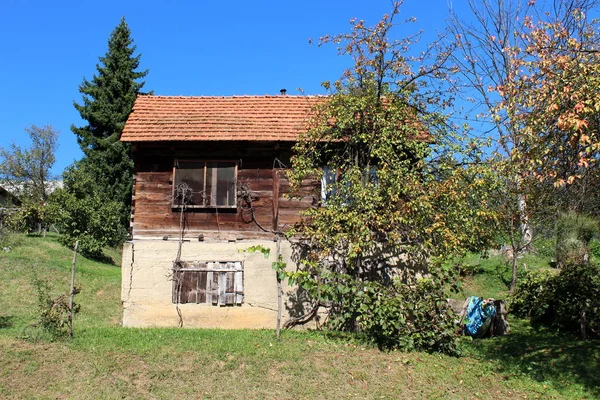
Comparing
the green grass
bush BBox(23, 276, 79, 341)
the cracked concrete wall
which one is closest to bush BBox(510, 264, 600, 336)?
the green grass

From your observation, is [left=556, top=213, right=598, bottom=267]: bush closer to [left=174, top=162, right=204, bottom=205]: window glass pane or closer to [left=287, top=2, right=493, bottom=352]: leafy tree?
[left=287, top=2, right=493, bottom=352]: leafy tree

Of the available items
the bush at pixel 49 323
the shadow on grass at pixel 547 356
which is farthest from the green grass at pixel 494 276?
the bush at pixel 49 323

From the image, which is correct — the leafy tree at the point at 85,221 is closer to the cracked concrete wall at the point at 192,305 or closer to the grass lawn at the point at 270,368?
the cracked concrete wall at the point at 192,305

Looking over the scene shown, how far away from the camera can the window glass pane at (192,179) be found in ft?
43.8

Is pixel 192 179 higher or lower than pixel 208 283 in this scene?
higher

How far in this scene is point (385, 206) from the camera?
11.7 meters

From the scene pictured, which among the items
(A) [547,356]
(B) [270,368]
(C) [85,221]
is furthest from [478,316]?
(C) [85,221]

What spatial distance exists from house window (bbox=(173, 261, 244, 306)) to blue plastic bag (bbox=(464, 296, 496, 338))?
5.69 m

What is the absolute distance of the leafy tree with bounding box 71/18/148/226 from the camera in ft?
103

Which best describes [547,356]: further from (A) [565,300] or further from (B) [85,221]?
(B) [85,221]

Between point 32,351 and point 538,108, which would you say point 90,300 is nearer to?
point 32,351

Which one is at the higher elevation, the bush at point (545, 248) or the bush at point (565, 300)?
the bush at point (545, 248)

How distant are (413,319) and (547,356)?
2.89 m

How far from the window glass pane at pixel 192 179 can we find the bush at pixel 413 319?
16.8 ft
